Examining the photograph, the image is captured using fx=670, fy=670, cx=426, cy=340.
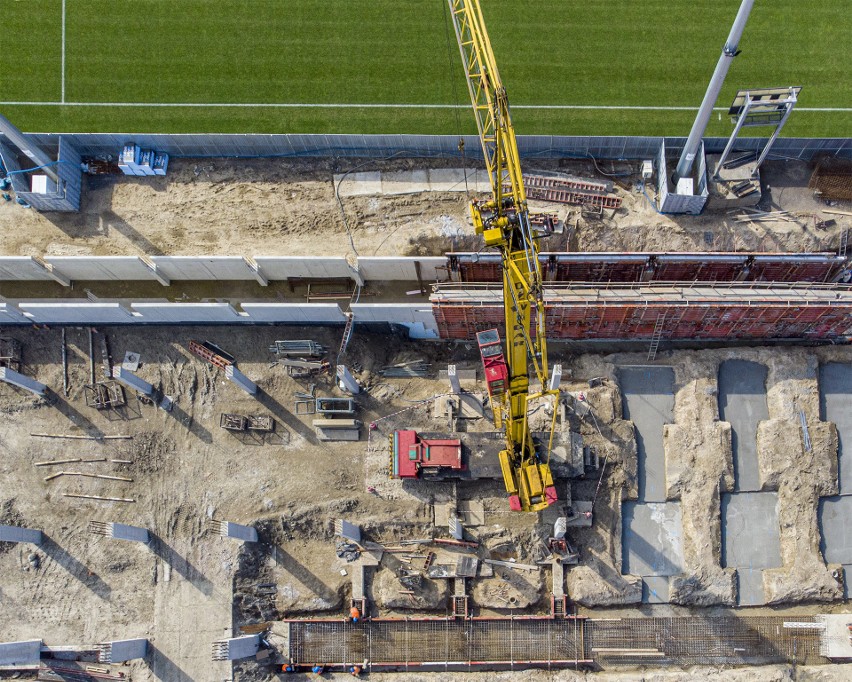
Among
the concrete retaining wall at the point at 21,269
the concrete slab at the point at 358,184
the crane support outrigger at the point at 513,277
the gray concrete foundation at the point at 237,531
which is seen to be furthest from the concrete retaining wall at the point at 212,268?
the gray concrete foundation at the point at 237,531

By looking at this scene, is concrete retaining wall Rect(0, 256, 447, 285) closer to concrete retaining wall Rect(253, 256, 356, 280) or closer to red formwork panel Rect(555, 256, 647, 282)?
concrete retaining wall Rect(253, 256, 356, 280)

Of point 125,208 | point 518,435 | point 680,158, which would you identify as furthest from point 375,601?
point 680,158

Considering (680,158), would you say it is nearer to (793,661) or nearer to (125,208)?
(793,661)

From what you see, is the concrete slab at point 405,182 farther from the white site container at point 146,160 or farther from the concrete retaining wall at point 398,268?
the white site container at point 146,160

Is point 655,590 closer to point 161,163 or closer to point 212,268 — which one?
point 212,268

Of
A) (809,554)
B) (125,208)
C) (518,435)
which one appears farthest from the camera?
(125,208)

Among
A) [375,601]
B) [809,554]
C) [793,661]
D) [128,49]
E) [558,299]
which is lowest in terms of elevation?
[793,661]
